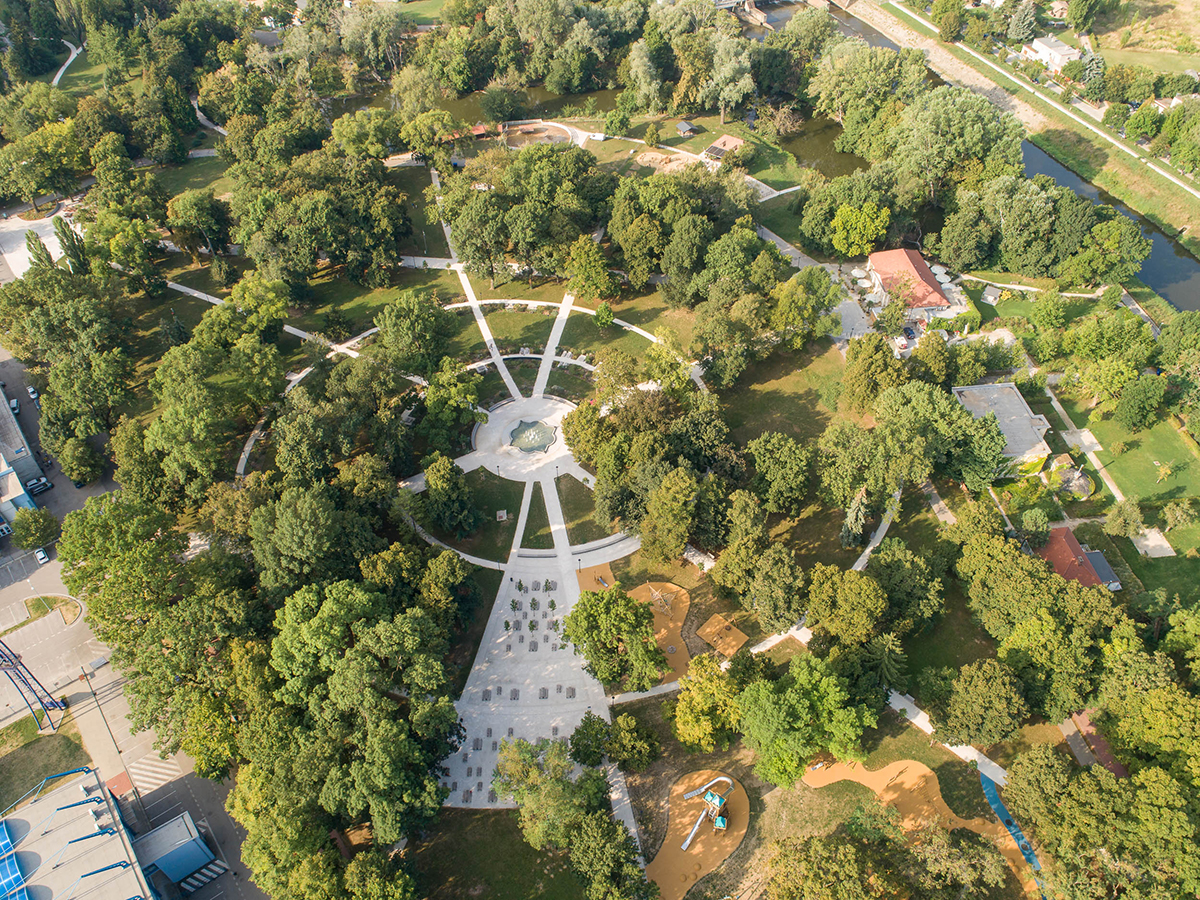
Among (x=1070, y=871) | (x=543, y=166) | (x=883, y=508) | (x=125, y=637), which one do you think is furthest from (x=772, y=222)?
(x=125, y=637)

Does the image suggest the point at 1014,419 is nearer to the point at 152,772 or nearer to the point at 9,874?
the point at 152,772

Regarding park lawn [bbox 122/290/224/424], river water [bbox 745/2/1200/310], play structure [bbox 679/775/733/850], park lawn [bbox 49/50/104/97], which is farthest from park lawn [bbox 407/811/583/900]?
park lawn [bbox 49/50/104/97]

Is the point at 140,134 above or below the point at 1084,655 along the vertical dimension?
below

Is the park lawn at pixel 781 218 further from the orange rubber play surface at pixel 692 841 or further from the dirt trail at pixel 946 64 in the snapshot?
the orange rubber play surface at pixel 692 841

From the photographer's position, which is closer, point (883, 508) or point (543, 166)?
point (883, 508)

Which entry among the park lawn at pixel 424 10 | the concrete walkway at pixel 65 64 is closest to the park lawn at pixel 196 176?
the concrete walkway at pixel 65 64

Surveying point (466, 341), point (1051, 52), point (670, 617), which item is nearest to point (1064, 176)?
point (1051, 52)

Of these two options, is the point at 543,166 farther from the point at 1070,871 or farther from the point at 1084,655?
the point at 1070,871
